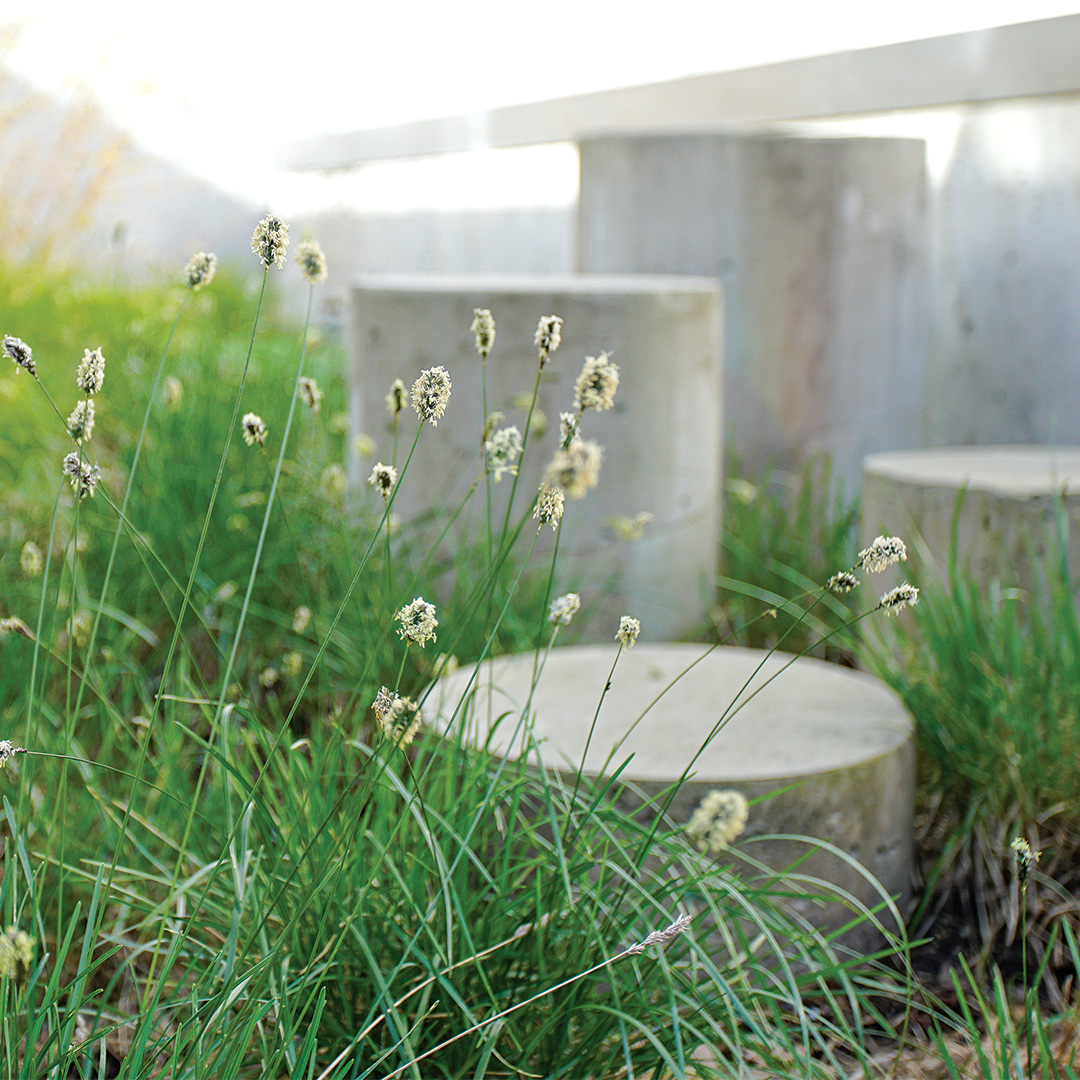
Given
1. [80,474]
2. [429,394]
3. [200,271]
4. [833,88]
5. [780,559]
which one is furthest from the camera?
[833,88]

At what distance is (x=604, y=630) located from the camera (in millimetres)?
2590

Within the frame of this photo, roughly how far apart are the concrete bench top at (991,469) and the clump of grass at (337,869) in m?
0.75

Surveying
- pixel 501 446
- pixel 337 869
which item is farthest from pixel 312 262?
pixel 337 869

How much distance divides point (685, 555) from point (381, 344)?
786mm

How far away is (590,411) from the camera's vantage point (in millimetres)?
2543

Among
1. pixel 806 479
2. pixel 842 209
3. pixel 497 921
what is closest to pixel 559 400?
pixel 806 479

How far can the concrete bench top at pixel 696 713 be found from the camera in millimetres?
1597

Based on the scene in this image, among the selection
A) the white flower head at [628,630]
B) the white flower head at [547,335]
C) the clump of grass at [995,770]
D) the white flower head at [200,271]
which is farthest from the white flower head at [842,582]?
the clump of grass at [995,770]

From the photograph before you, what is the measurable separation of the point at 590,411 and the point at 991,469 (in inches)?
30.9

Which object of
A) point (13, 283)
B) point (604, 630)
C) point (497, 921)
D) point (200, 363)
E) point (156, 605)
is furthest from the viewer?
point (13, 283)

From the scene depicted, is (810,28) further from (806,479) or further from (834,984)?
(834,984)

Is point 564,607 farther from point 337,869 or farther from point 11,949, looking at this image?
point 11,949

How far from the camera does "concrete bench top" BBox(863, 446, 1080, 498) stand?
2.16m

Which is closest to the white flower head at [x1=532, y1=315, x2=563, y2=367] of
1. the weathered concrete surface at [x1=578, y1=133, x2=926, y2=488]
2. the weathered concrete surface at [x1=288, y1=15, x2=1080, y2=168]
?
the weathered concrete surface at [x1=578, y1=133, x2=926, y2=488]
